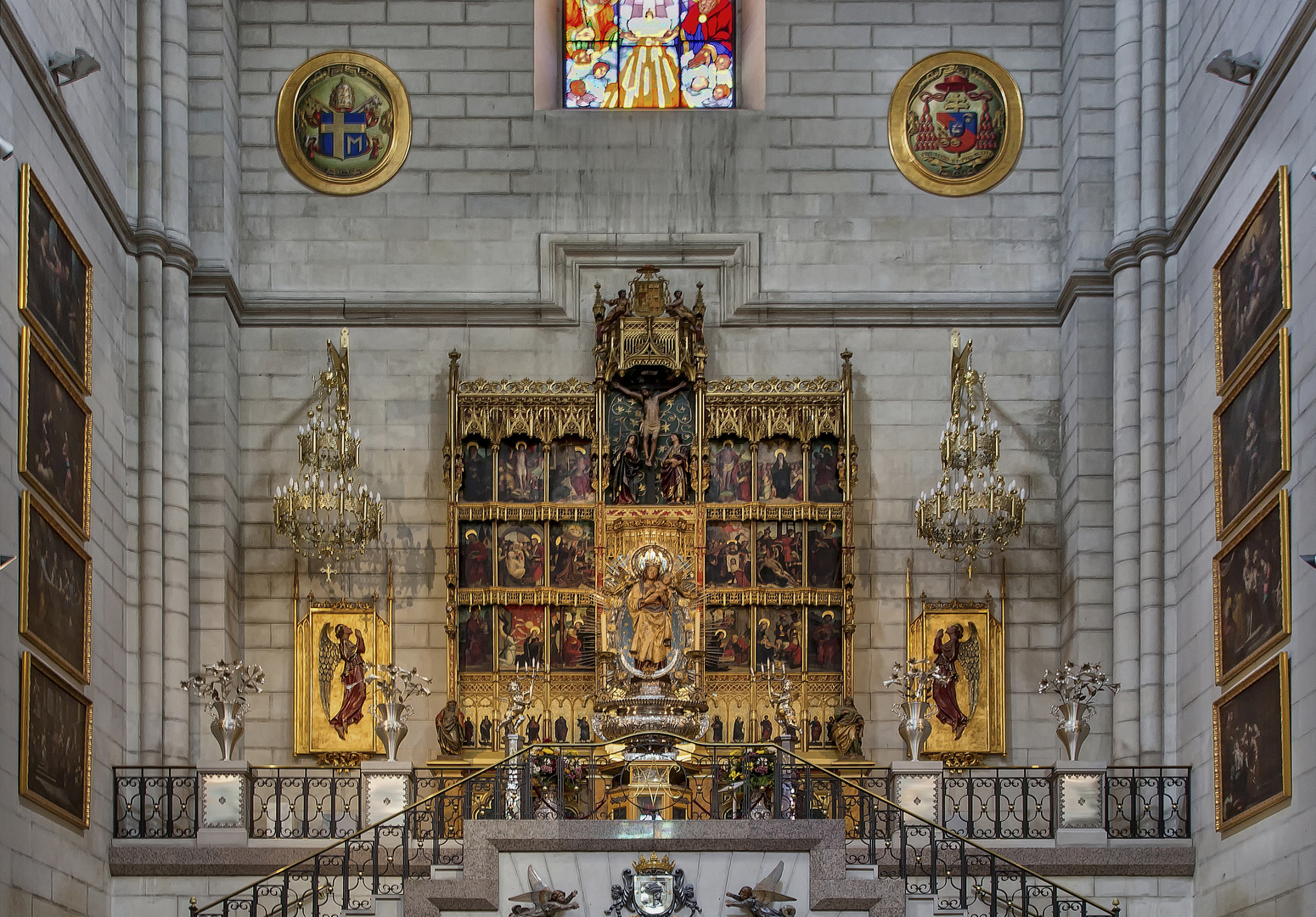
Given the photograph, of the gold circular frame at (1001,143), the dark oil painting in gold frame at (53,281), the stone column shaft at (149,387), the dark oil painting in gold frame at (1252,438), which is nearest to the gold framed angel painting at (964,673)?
the dark oil painting in gold frame at (1252,438)

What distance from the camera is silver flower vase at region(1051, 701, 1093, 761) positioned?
22344mm

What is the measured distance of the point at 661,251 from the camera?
26594 millimetres

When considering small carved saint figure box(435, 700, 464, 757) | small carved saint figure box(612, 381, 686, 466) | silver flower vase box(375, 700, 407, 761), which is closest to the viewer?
silver flower vase box(375, 700, 407, 761)

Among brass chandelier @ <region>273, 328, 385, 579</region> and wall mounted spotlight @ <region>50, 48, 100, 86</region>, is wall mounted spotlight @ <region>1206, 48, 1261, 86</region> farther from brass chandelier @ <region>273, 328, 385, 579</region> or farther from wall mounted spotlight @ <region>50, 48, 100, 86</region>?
wall mounted spotlight @ <region>50, 48, 100, 86</region>

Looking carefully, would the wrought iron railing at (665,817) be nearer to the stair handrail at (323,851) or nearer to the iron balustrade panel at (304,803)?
the stair handrail at (323,851)

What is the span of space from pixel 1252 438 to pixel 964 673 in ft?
19.0

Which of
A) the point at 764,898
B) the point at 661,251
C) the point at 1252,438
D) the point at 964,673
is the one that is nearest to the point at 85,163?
the point at 661,251

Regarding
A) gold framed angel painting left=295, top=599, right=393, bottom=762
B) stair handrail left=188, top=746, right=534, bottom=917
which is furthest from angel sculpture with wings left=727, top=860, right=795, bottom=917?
gold framed angel painting left=295, top=599, right=393, bottom=762

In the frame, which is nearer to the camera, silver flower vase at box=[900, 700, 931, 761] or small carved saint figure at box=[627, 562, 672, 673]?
silver flower vase at box=[900, 700, 931, 761]

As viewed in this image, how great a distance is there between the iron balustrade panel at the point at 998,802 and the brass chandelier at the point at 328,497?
23.7 ft

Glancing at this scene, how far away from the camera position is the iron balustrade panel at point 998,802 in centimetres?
2208

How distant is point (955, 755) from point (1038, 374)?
4.78 metres

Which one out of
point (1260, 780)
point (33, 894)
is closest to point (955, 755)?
point (1260, 780)

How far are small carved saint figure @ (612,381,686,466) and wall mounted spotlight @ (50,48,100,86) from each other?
7.67m
